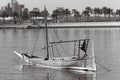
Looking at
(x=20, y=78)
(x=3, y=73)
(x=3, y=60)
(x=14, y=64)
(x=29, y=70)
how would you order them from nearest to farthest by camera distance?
(x=20, y=78), (x=3, y=73), (x=29, y=70), (x=14, y=64), (x=3, y=60)

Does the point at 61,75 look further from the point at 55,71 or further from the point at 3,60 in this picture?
the point at 3,60

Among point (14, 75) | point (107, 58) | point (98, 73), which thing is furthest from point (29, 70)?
point (107, 58)

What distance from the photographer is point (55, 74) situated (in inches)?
2176

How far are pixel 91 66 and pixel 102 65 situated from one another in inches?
236

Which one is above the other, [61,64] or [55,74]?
[61,64]

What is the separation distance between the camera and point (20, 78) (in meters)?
A: 52.7

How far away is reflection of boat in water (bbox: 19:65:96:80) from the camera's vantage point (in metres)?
52.5

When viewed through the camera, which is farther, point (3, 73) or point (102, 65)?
point (102, 65)

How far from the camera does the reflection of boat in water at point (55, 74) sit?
52.5m

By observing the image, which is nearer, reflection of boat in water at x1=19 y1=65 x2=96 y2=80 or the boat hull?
reflection of boat in water at x1=19 y1=65 x2=96 y2=80

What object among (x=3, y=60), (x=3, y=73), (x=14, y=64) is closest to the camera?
(x=3, y=73)

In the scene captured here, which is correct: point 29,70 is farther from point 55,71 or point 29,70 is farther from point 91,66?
point 91,66

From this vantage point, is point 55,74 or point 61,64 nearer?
point 55,74

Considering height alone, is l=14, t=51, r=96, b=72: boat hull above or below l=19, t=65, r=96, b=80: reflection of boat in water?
above
